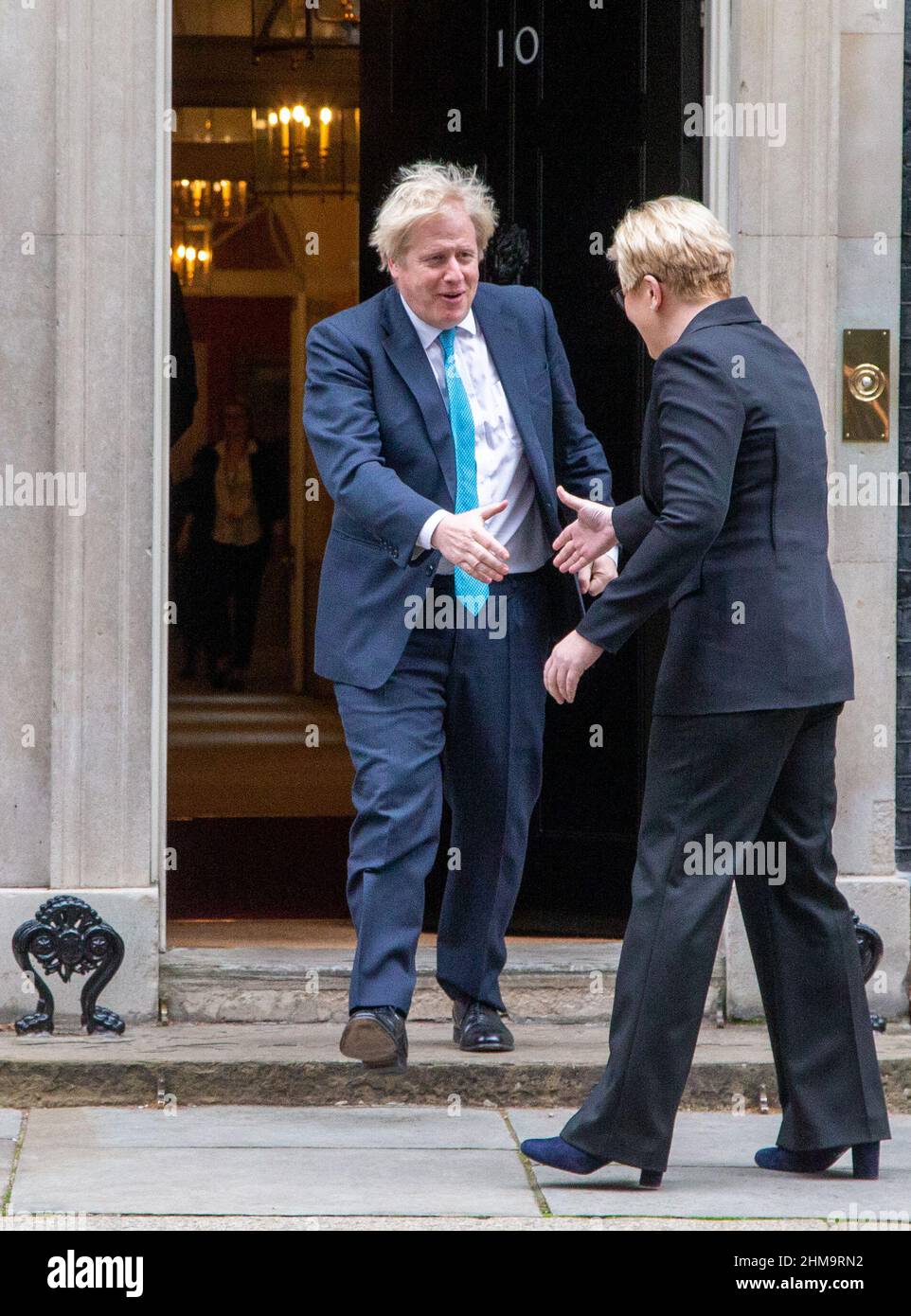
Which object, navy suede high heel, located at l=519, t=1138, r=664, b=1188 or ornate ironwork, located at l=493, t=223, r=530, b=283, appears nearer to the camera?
navy suede high heel, located at l=519, t=1138, r=664, b=1188

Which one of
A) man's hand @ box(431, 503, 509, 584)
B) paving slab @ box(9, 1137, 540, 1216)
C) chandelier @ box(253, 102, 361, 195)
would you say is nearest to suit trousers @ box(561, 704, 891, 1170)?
paving slab @ box(9, 1137, 540, 1216)

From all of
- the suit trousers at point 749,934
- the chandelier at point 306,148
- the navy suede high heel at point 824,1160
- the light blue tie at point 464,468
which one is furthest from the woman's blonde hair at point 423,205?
the chandelier at point 306,148

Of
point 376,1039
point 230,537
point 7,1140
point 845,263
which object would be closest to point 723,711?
point 376,1039

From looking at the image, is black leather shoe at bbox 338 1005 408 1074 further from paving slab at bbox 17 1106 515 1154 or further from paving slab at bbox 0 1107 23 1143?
paving slab at bbox 0 1107 23 1143

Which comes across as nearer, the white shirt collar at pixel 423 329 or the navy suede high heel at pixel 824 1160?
the navy suede high heel at pixel 824 1160

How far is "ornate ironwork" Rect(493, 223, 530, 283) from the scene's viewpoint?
6.15 metres

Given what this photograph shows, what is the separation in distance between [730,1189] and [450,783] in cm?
133

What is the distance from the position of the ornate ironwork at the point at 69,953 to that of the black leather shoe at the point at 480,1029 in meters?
0.92

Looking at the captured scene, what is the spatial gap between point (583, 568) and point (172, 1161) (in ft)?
5.30

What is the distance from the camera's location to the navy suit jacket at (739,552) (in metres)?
3.97

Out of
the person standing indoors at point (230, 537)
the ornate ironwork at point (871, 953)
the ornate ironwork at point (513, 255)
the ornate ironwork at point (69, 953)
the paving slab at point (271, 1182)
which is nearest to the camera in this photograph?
the paving slab at point (271, 1182)

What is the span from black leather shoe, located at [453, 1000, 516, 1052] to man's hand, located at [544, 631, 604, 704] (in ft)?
4.76

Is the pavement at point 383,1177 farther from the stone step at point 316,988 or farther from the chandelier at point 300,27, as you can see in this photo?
the chandelier at point 300,27
